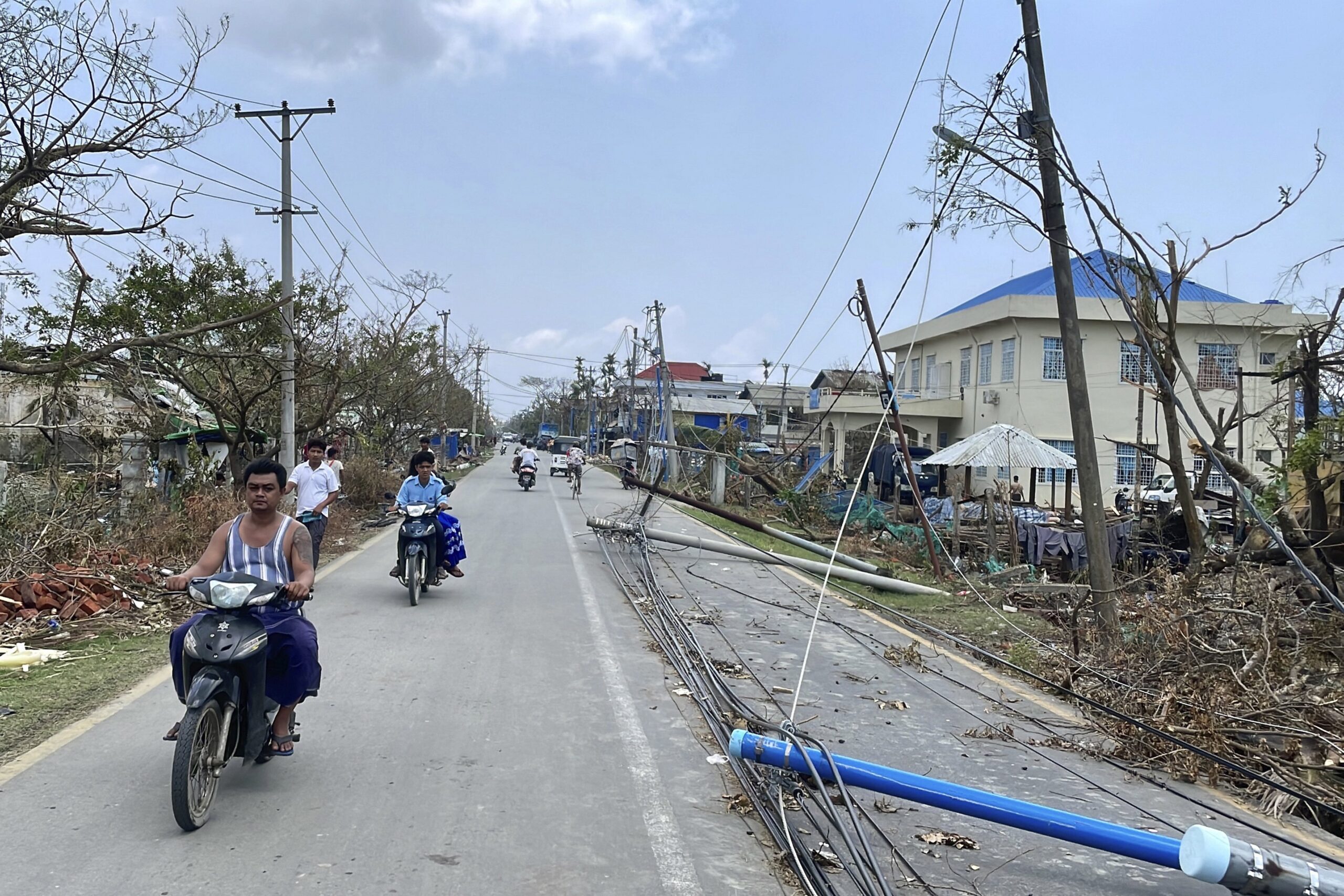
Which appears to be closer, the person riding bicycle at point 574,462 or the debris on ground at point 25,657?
the debris on ground at point 25,657

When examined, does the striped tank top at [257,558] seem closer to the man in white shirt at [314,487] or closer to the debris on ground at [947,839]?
the debris on ground at [947,839]

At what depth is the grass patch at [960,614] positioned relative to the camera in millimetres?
11047

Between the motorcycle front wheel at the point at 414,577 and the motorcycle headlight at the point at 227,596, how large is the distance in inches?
253

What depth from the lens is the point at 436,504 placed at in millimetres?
11820

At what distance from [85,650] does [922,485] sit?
1031 inches

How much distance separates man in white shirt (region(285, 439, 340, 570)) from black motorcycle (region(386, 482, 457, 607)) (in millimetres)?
986

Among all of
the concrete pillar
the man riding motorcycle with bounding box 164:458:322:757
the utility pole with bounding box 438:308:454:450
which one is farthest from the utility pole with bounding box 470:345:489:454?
the man riding motorcycle with bounding box 164:458:322:757

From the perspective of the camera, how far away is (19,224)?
9266 mm

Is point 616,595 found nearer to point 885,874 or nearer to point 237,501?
point 237,501

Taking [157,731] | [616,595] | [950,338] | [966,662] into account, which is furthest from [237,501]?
[950,338]

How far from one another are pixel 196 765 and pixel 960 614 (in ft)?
32.7

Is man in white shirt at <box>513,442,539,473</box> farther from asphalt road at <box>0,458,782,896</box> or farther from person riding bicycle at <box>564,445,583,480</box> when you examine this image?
asphalt road at <box>0,458,782,896</box>

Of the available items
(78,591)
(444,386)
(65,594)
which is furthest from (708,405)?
(65,594)

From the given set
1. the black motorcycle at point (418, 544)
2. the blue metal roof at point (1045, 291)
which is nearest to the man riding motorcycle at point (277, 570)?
the black motorcycle at point (418, 544)
